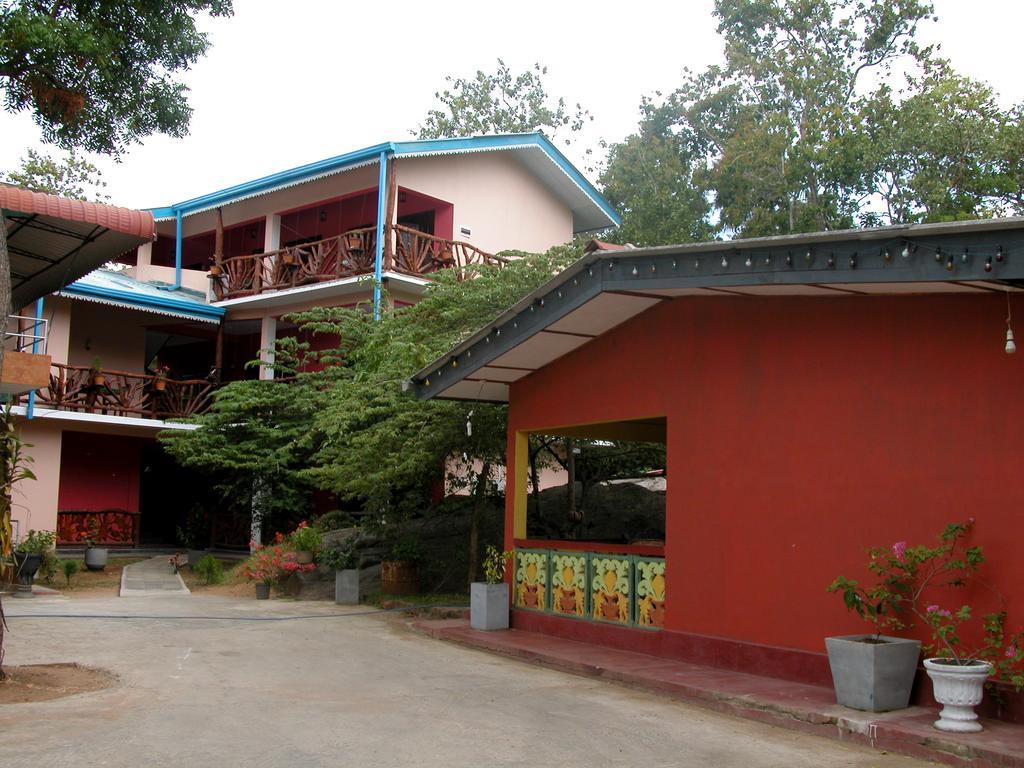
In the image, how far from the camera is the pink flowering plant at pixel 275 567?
53.1ft

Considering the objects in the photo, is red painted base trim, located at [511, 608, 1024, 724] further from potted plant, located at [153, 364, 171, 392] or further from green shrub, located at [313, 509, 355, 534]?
potted plant, located at [153, 364, 171, 392]

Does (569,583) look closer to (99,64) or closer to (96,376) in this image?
(99,64)

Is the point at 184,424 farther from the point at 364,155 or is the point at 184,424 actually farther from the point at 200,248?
the point at 200,248

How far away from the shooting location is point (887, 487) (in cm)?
786

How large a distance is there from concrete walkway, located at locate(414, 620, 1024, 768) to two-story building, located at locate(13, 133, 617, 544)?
1013cm

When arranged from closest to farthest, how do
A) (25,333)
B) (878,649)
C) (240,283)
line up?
(878,649)
(25,333)
(240,283)

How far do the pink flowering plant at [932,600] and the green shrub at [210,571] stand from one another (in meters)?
13.9

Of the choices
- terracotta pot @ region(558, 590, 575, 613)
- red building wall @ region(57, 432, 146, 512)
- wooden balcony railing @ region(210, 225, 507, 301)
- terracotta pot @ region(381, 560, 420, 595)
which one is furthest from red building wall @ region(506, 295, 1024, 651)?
red building wall @ region(57, 432, 146, 512)

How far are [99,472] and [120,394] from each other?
9.14 ft

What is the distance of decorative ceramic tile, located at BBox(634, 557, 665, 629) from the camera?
9.93 metres

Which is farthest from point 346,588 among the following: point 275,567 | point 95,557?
point 95,557

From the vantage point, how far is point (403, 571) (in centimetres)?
1566

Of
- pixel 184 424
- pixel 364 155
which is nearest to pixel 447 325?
pixel 364 155

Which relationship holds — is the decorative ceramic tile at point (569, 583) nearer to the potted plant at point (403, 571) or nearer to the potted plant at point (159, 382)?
the potted plant at point (403, 571)
